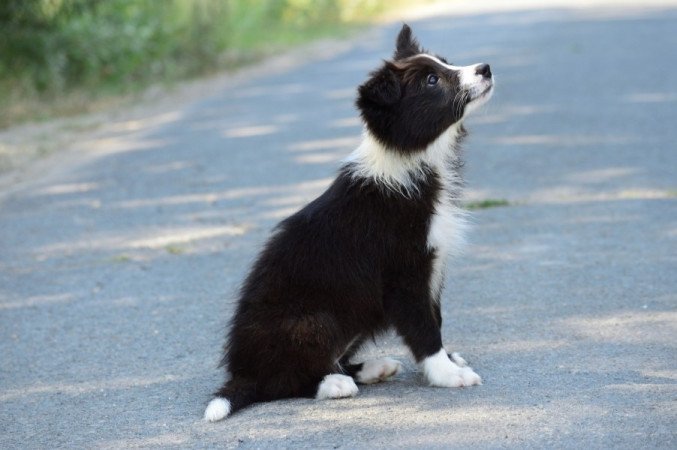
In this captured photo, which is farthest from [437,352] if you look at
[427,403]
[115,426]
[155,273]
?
[155,273]

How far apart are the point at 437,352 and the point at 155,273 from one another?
9.53 feet

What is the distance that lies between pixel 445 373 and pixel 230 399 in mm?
980

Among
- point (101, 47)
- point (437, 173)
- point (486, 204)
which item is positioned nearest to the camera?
point (437, 173)

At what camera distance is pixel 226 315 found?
620cm

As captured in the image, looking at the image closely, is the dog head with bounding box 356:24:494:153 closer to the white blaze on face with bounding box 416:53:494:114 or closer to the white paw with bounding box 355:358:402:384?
the white blaze on face with bounding box 416:53:494:114

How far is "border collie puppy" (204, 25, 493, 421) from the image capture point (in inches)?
184

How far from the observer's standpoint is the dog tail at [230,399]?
448 cm

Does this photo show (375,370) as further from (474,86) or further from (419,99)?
(474,86)

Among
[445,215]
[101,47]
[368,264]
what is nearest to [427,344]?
[368,264]

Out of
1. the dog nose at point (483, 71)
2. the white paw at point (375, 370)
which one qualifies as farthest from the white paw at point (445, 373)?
the dog nose at point (483, 71)

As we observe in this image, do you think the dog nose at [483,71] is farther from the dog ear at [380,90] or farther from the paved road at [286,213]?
the paved road at [286,213]

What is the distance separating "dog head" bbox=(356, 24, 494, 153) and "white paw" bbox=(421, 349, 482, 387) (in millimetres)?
999

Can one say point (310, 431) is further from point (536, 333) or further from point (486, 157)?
point (486, 157)

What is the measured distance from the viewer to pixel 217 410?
14.7ft
